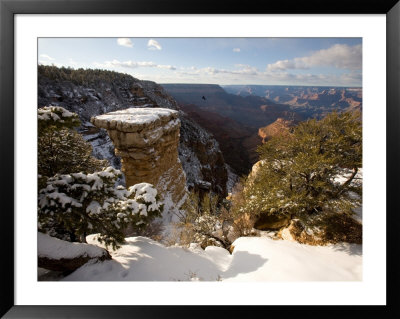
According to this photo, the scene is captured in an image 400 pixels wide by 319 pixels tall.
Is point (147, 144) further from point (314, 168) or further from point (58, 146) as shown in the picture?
point (314, 168)

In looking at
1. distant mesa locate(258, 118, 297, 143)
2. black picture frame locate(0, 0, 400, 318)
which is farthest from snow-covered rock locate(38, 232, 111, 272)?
distant mesa locate(258, 118, 297, 143)

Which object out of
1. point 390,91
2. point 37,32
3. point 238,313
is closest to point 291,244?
Result: point 238,313

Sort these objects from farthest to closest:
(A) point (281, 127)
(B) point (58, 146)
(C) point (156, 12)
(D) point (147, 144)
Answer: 1. (A) point (281, 127)
2. (D) point (147, 144)
3. (B) point (58, 146)
4. (C) point (156, 12)

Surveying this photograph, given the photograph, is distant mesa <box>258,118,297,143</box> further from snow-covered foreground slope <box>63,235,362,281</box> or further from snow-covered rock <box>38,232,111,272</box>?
snow-covered rock <box>38,232,111,272</box>

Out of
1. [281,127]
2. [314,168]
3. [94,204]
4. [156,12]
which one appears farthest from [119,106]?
[314,168]

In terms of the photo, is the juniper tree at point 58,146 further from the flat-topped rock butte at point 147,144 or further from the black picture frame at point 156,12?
the flat-topped rock butte at point 147,144

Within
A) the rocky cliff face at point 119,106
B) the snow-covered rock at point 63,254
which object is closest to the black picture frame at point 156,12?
the snow-covered rock at point 63,254
